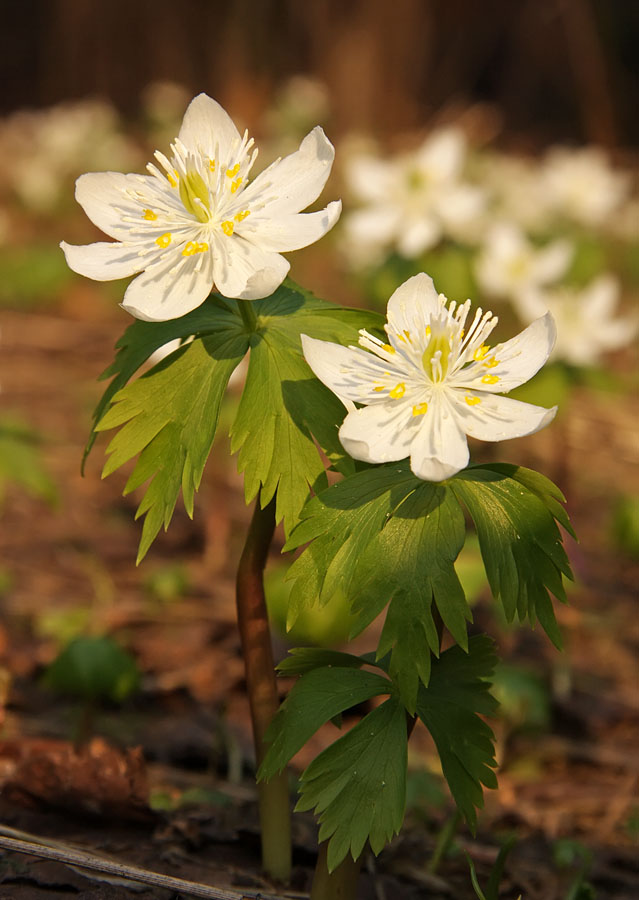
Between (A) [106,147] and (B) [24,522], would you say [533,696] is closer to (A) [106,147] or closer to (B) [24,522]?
(B) [24,522]

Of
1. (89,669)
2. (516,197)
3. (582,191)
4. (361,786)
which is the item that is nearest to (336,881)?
(361,786)

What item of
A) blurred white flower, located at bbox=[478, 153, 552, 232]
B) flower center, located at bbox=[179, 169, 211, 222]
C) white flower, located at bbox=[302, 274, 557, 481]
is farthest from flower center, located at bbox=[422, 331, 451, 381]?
blurred white flower, located at bbox=[478, 153, 552, 232]

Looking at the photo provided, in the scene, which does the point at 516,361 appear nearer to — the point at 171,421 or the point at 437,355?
the point at 437,355

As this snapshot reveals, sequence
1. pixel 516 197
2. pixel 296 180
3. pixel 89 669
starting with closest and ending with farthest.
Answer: pixel 296 180
pixel 89 669
pixel 516 197

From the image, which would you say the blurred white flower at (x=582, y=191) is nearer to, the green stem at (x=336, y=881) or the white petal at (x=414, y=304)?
the white petal at (x=414, y=304)

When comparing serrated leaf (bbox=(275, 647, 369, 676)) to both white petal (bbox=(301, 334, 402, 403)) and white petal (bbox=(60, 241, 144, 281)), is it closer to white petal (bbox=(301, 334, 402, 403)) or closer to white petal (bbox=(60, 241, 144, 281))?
white petal (bbox=(301, 334, 402, 403))

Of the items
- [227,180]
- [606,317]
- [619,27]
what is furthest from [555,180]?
[619,27]

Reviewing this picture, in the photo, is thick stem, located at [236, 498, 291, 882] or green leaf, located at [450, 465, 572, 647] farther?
thick stem, located at [236, 498, 291, 882]
